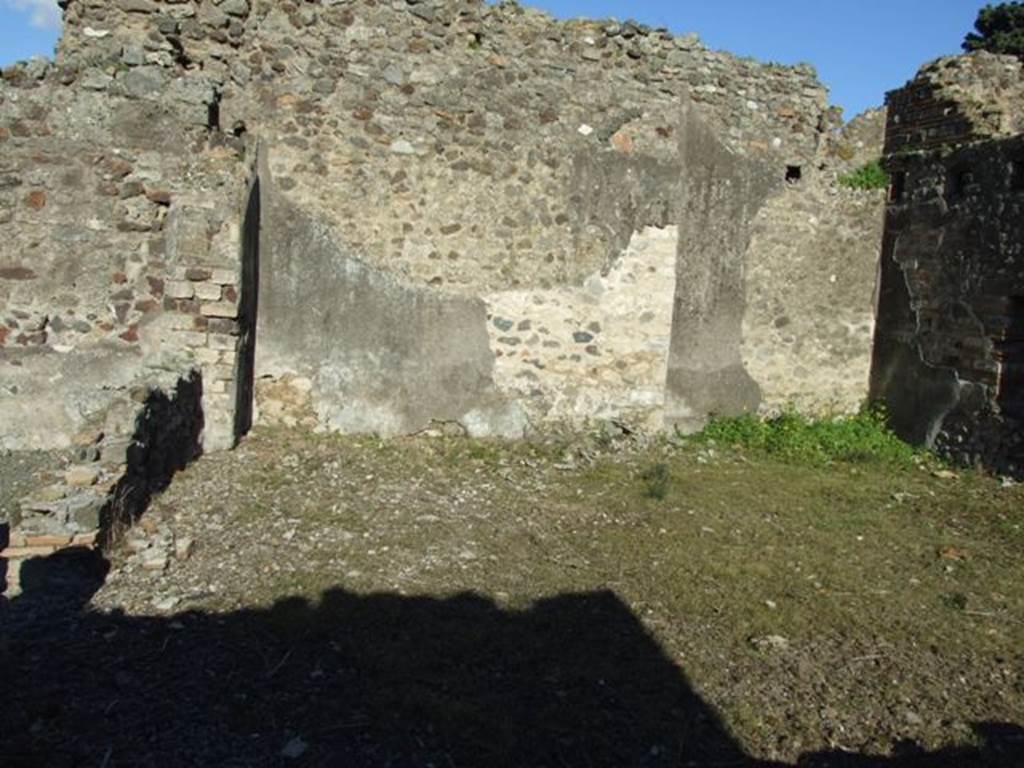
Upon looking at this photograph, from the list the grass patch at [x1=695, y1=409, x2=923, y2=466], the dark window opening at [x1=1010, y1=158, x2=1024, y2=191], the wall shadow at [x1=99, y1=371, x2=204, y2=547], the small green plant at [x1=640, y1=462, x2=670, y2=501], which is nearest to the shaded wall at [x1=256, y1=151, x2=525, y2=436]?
the wall shadow at [x1=99, y1=371, x2=204, y2=547]

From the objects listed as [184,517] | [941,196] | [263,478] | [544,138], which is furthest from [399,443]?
[941,196]

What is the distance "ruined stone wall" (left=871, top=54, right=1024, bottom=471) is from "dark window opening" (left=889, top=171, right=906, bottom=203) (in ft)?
0.04

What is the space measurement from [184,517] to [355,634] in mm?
1910

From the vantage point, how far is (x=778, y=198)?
8.80 m

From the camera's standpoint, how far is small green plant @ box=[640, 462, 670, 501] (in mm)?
6465

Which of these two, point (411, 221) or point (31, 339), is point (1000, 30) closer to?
point (411, 221)

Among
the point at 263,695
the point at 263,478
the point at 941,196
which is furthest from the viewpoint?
the point at 941,196

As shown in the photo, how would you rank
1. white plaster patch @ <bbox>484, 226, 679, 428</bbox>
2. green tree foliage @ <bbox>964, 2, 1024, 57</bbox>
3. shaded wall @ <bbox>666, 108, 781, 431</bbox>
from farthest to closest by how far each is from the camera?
green tree foliage @ <bbox>964, 2, 1024, 57</bbox>
shaded wall @ <bbox>666, 108, 781, 431</bbox>
white plaster patch @ <bbox>484, 226, 679, 428</bbox>

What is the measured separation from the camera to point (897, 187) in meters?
9.05

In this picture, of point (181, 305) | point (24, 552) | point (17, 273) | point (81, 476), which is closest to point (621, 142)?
point (181, 305)

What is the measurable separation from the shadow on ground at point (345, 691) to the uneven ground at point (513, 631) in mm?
11

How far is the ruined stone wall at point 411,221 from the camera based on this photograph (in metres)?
6.48

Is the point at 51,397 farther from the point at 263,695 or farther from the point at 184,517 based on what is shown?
the point at 263,695

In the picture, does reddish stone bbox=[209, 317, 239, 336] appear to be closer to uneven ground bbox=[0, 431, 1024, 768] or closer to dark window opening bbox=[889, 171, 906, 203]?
uneven ground bbox=[0, 431, 1024, 768]
